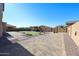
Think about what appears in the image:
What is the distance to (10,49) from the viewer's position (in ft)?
17.5

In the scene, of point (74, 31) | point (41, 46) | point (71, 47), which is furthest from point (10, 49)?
point (74, 31)

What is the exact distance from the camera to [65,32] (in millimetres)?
5934

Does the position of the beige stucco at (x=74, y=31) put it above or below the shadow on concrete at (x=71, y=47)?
above

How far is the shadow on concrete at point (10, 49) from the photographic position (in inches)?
202

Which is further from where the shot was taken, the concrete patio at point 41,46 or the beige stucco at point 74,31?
the beige stucco at point 74,31

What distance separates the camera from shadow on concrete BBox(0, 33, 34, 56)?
513 cm

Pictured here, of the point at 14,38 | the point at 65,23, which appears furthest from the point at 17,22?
the point at 65,23

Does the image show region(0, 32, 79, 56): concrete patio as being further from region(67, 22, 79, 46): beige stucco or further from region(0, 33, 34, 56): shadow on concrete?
region(67, 22, 79, 46): beige stucco

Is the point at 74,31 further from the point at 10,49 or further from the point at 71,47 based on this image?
the point at 10,49

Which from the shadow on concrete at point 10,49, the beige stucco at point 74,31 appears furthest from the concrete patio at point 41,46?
the beige stucco at point 74,31

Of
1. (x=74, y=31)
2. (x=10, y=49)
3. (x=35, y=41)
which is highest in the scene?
(x=74, y=31)

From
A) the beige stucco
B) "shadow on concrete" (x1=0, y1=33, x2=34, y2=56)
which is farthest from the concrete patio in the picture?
the beige stucco

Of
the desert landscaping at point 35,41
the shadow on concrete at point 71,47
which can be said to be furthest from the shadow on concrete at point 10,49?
the shadow on concrete at point 71,47

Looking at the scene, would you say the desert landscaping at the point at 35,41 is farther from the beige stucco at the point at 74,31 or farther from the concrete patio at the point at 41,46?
the beige stucco at the point at 74,31
